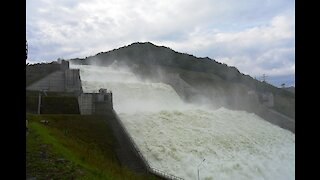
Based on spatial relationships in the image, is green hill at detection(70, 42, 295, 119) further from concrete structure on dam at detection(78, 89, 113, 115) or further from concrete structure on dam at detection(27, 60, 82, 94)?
concrete structure on dam at detection(78, 89, 113, 115)

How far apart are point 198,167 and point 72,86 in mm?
16951

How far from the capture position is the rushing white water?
2002cm

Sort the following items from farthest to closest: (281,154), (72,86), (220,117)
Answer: (72,86) → (220,117) → (281,154)

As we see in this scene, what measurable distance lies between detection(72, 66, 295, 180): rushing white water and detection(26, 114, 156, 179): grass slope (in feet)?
7.43

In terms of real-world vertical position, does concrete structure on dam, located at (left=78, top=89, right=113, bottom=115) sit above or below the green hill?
below

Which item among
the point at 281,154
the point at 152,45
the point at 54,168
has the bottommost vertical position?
the point at 281,154

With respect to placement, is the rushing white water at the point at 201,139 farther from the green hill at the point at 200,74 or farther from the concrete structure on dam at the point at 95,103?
the green hill at the point at 200,74

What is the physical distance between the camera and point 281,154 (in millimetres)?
24766

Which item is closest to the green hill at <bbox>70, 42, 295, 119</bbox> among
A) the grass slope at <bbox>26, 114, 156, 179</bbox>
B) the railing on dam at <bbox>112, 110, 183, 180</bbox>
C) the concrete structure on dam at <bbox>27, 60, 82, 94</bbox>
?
the railing on dam at <bbox>112, 110, 183, 180</bbox>

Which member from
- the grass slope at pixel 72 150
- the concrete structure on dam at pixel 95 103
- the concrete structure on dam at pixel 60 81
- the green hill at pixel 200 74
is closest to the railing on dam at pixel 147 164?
the grass slope at pixel 72 150

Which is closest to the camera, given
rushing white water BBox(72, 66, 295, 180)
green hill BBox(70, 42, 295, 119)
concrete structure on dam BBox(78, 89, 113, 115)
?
rushing white water BBox(72, 66, 295, 180)

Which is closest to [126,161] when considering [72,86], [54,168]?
[54,168]
